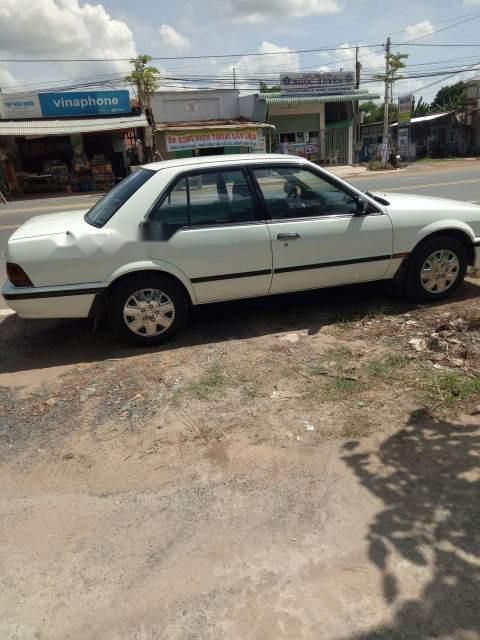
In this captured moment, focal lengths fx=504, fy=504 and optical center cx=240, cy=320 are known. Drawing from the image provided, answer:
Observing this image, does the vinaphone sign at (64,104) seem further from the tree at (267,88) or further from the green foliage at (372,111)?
the green foliage at (372,111)

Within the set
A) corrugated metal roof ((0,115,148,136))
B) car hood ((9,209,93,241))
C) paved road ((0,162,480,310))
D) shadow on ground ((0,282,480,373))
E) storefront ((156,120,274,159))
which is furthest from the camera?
storefront ((156,120,274,159))

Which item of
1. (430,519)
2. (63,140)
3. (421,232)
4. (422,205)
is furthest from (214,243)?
(63,140)

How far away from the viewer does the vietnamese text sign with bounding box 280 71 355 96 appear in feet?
104

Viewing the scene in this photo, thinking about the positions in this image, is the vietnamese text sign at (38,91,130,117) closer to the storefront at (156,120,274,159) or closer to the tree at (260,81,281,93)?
the storefront at (156,120,274,159)

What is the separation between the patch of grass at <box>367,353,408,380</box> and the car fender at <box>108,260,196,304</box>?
1736 mm

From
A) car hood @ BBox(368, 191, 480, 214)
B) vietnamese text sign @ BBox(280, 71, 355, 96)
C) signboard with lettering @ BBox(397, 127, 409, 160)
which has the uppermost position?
vietnamese text sign @ BBox(280, 71, 355, 96)

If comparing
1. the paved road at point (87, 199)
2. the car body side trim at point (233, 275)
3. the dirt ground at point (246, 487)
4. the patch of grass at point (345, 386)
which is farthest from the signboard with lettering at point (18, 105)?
the patch of grass at point (345, 386)

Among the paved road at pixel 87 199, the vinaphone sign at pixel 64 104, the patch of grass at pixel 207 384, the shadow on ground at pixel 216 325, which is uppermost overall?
the vinaphone sign at pixel 64 104

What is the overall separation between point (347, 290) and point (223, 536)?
3.88 m

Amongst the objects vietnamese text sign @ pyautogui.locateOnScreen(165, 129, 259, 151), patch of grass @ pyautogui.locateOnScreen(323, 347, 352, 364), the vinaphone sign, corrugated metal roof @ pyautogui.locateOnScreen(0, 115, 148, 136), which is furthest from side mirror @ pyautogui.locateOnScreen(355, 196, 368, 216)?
the vinaphone sign

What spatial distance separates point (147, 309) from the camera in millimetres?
4453

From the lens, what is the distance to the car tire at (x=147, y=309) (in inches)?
172

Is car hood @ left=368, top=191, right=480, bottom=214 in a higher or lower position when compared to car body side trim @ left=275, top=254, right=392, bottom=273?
higher

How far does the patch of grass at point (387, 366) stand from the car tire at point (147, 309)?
171 centimetres
